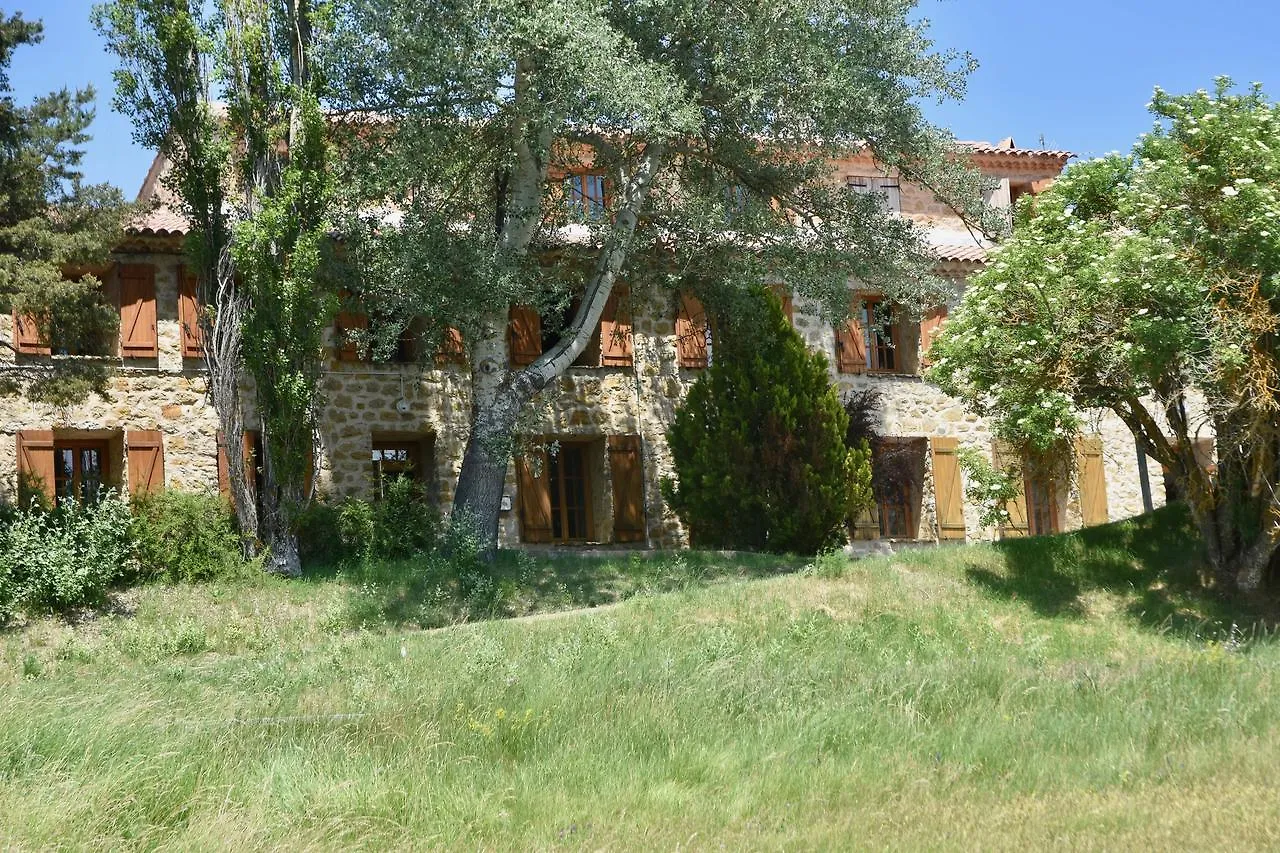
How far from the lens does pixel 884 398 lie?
22.2 metres

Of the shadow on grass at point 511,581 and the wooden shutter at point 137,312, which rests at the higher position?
the wooden shutter at point 137,312

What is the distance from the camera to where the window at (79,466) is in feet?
62.2

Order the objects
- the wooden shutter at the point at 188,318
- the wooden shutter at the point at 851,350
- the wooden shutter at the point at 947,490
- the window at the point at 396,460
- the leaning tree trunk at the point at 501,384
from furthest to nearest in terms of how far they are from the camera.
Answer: the wooden shutter at the point at 947,490 < the wooden shutter at the point at 851,350 < the window at the point at 396,460 < the wooden shutter at the point at 188,318 < the leaning tree trunk at the point at 501,384

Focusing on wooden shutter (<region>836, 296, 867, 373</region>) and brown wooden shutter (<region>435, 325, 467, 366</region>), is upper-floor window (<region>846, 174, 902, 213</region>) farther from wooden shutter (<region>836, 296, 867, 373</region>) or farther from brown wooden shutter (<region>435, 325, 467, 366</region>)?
brown wooden shutter (<region>435, 325, 467, 366</region>)

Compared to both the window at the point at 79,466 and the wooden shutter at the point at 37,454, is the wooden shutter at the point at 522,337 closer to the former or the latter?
the window at the point at 79,466

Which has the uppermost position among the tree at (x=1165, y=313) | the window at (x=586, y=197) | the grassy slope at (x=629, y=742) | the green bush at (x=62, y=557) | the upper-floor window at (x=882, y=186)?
the upper-floor window at (x=882, y=186)

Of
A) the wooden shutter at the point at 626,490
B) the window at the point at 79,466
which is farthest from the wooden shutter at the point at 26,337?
the wooden shutter at the point at 626,490

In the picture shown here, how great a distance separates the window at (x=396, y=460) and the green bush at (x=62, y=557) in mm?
5066

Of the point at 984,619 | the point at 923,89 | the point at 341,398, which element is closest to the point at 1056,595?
the point at 984,619

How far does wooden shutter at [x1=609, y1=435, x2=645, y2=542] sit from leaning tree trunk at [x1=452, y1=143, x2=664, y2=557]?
3.76 m

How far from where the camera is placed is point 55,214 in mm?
15516

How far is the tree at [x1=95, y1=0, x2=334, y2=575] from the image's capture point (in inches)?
615

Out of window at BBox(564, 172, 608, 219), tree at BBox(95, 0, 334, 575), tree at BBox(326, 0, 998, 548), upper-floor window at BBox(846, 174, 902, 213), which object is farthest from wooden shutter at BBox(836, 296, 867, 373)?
tree at BBox(95, 0, 334, 575)

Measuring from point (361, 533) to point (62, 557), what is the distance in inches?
144
